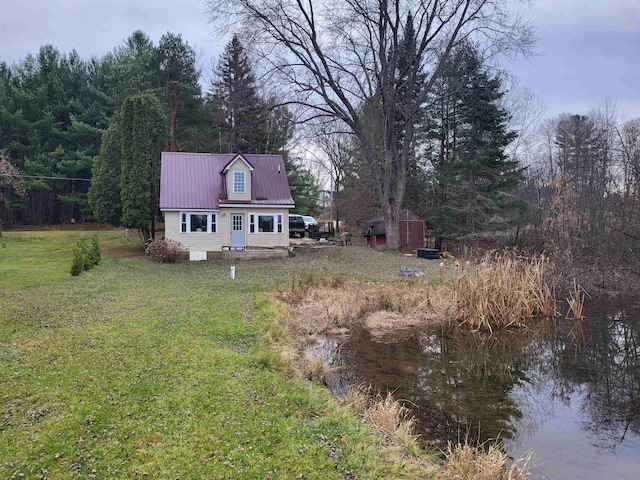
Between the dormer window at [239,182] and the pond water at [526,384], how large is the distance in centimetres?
1529

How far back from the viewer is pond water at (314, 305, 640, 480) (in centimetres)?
583

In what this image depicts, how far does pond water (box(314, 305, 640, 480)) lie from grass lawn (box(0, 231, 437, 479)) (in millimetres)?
1553

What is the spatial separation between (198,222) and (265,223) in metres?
3.42

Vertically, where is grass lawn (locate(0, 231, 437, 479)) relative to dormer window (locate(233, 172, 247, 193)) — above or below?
below

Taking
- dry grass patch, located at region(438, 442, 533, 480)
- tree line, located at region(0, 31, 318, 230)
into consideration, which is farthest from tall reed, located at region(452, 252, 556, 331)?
tree line, located at region(0, 31, 318, 230)

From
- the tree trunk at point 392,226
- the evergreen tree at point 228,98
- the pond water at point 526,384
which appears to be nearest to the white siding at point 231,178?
the tree trunk at point 392,226

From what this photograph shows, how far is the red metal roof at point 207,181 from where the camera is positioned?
24.1 m

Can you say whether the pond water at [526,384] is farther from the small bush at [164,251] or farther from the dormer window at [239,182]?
the dormer window at [239,182]

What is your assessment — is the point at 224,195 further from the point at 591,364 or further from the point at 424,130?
the point at 591,364

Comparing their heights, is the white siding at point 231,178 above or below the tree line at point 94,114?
below

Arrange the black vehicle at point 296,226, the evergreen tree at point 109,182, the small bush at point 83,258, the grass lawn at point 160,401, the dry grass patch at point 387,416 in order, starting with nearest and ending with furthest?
the grass lawn at point 160,401, the dry grass patch at point 387,416, the small bush at point 83,258, the evergreen tree at point 109,182, the black vehicle at point 296,226

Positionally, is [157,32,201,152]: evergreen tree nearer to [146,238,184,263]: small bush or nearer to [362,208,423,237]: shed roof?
[146,238,184,263]: small bush

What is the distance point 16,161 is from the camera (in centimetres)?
3853

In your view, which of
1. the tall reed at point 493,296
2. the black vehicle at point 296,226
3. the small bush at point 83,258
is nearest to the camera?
the tall reed at point 493,296
